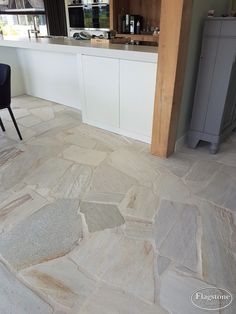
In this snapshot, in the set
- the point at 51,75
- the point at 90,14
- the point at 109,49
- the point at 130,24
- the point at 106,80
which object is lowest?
the point at 51,75

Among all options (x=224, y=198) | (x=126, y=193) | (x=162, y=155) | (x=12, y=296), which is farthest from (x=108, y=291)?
(x=162, y=155)

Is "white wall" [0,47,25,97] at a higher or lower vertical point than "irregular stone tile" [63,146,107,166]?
higher

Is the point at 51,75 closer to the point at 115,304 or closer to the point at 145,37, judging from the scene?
the point at 145,37

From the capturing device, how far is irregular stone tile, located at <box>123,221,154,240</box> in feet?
5.20

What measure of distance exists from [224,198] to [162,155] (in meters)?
0.73

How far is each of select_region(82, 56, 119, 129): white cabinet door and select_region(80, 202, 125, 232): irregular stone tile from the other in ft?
4.18

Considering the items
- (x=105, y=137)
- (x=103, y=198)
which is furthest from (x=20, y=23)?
(x=103, y=198)

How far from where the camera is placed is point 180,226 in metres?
1.65

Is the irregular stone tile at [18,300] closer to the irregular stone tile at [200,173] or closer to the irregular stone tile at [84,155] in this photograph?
the irregular stone tile at [84,155]

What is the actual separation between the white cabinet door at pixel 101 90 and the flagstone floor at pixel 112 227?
0.41 m

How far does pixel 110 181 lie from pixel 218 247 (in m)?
0.96

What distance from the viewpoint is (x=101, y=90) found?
2779 millimetres

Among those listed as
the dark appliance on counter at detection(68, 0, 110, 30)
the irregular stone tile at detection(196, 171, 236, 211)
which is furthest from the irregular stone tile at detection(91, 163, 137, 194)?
the dark appliance on counter at detection(68, 0, 110, 30)

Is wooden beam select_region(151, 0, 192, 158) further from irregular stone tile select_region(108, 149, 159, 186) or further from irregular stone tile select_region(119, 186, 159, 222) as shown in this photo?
irregular stone tile select_region(119, 186, 159, 222)
